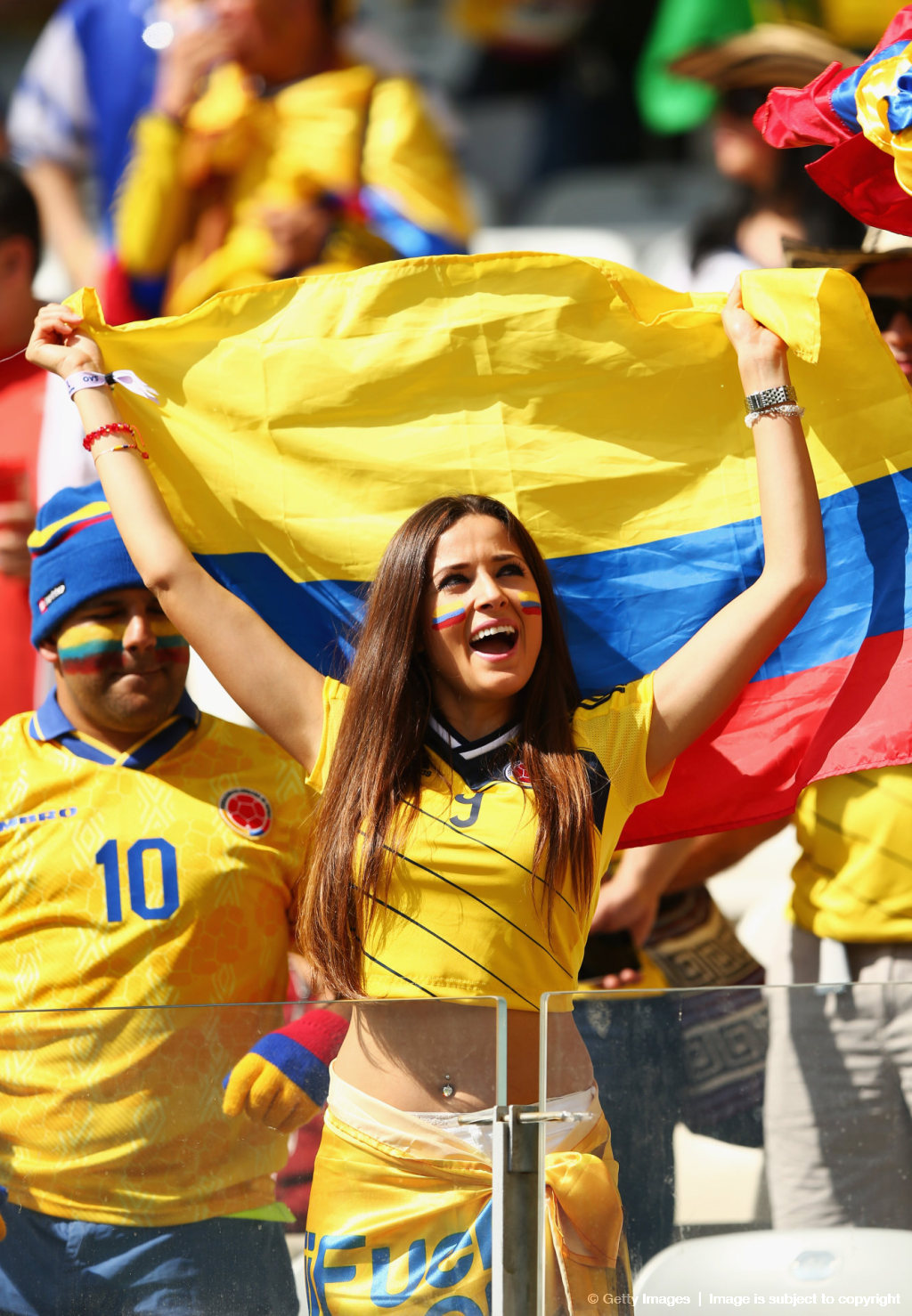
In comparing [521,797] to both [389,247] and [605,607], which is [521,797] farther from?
[389,247]

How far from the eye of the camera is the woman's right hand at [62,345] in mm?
2707

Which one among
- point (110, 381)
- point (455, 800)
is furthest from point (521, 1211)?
point (110, 381)

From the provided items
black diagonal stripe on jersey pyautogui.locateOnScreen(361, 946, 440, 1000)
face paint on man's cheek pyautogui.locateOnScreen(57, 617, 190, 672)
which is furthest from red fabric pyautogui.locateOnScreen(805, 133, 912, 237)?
black diagonal stripe on jersey pyautogui.locateOnScreen(361, 946, 440, 1000)

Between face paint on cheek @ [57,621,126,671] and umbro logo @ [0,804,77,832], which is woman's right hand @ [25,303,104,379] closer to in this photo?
face paint on cheek @ [57,621,126,671]

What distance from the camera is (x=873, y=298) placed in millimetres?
3277

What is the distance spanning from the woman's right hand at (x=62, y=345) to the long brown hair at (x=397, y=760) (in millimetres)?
643

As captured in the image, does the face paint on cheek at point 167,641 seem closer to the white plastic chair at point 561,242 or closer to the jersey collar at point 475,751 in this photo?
the jersey collar at point 475,751

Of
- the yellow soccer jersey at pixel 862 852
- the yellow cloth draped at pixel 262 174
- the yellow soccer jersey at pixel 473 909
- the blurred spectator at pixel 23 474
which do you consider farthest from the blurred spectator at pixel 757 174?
the yellow soccer jersey at pixel 473 909

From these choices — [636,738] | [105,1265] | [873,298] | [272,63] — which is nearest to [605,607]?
[636,738]

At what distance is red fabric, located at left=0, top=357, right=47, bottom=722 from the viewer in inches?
143

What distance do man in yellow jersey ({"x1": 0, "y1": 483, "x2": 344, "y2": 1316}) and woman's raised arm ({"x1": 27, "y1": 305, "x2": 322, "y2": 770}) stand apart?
0.83 ft

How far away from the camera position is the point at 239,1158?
7.07 ft

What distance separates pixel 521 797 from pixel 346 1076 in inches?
18.0

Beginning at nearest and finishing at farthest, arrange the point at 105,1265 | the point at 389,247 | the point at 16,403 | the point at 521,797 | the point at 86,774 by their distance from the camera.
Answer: the point at 105,1265
the point at 521,797
the point at 86,774
the point at 16,403
the point at 389,247
